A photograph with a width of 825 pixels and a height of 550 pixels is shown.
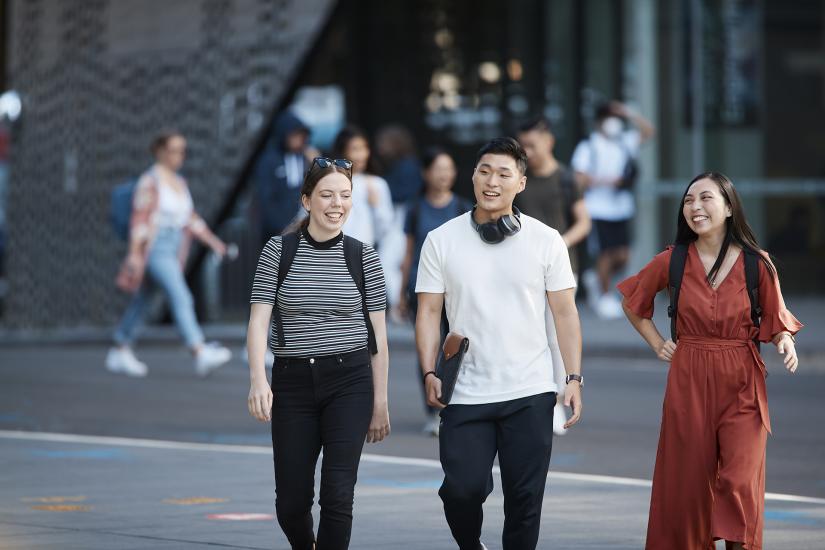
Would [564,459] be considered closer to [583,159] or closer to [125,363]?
[125,363]

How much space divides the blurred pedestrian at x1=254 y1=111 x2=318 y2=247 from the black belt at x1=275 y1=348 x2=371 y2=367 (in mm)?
8217

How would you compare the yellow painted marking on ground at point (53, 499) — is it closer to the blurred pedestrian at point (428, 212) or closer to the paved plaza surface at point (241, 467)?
the paved plaza surface at point (241, 467)

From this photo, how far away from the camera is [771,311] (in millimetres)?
6254

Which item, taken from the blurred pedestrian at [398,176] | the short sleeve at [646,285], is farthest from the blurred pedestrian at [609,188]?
the short sleeve at [646,285]

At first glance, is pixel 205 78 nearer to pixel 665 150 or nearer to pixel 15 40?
pixel 15 40

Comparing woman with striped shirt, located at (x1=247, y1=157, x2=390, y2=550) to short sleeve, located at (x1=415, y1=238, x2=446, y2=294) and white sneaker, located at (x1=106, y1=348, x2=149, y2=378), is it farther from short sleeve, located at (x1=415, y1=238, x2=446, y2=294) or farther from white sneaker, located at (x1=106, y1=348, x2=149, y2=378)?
white sneaker, located at (x1=106, y1=348, x2=149, y2=378)

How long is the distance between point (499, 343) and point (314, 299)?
2.20ft

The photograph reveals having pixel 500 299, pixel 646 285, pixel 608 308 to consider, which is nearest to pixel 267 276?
pixel 500 299

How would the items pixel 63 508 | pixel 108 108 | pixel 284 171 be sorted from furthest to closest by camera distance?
pixel 108 108
pixel 284 171
pixel 63 508

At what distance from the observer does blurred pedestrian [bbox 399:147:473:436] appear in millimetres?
10414

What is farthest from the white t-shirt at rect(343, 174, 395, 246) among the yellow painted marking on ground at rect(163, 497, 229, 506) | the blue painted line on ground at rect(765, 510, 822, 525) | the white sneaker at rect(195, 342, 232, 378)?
the blue painted line on ground at rect(765, 510, 822, 525)

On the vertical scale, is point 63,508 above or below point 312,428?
below

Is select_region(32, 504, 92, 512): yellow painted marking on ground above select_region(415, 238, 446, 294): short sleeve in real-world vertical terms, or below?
below

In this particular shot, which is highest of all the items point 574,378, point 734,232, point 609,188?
point 734,232
